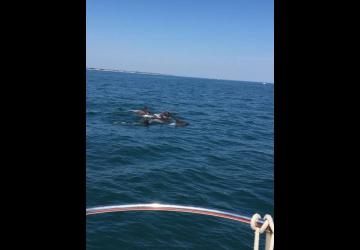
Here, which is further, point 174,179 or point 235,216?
point 174,179

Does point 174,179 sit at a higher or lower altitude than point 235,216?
lower

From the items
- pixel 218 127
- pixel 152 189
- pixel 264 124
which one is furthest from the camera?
pixel 264 124

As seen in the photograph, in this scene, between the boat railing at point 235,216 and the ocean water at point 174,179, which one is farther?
the ocean water at point 174,179

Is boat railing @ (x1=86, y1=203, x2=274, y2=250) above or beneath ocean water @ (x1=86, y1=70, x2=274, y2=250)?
above

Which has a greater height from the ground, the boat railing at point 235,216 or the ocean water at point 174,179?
the boat railing at point 235,216

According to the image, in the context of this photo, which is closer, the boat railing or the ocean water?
the boat railing
